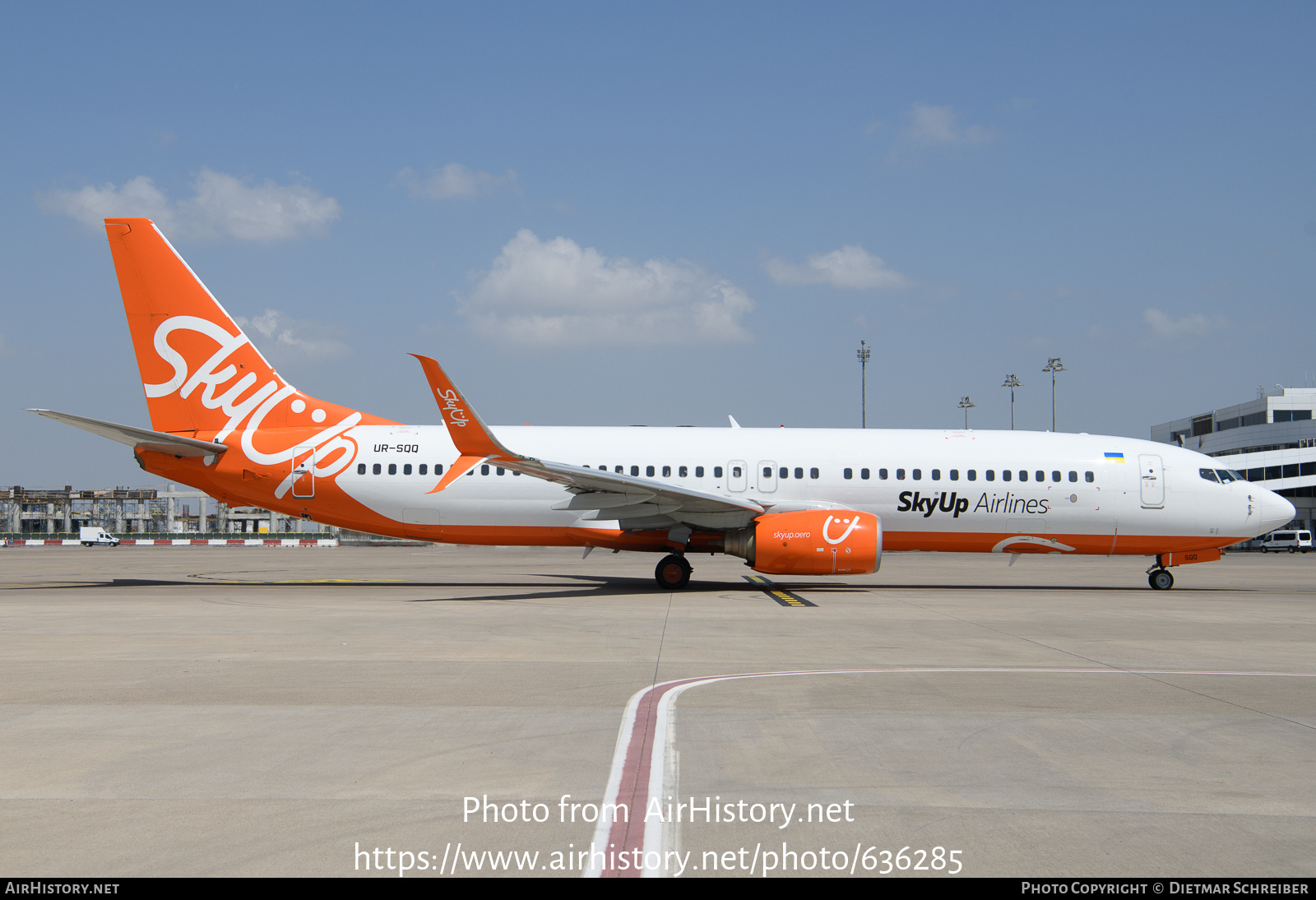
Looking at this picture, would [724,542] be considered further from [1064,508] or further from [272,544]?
[272,544]

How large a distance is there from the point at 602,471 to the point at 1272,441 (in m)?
88.1

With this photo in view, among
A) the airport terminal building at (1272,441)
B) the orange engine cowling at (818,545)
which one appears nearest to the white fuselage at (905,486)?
the orange engine cowling at (818,545)

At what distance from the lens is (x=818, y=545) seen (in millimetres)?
18766

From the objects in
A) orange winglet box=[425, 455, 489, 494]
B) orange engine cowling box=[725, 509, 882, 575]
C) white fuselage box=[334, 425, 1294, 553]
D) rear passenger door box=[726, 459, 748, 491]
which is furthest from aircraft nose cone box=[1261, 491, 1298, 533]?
orange winglet box=[425, 455, 489, 494]

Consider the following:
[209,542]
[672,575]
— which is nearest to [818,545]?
[672,575]

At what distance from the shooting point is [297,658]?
10125 millimetres

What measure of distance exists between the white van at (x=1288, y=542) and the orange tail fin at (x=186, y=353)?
2438 inches

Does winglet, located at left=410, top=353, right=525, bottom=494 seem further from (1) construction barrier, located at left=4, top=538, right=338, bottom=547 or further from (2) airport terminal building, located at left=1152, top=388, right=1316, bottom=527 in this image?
(2) airport terminal building, located at left=1152, top=388, right=1316, bottom=527

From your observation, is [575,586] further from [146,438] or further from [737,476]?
[146,438]

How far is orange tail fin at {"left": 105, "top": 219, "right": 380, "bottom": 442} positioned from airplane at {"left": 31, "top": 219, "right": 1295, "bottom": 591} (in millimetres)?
38

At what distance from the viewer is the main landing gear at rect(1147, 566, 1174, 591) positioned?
2189 centimetres

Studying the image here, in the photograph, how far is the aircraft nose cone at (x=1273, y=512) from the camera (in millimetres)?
21562

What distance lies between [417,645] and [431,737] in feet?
16.1

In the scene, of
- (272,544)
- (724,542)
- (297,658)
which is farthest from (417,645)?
(272,544)
